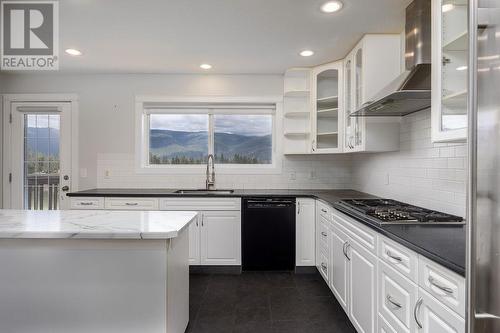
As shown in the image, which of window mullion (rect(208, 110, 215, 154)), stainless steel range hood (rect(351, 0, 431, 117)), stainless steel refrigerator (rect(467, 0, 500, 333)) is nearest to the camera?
stainless steel refrigerator (rect(467, 0, 500, 333))

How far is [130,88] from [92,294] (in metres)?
2.94

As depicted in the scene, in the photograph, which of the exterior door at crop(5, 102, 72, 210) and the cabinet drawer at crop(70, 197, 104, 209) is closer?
the cabinet drawer at crop(70, 197, 104, 209)

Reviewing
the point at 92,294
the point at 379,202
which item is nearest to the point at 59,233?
the point at 92,294

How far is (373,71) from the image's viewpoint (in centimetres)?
264

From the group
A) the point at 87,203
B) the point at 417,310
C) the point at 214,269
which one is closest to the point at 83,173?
the point at 87,203

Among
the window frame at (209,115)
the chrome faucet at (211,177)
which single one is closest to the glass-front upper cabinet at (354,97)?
the window frame at (209,115)

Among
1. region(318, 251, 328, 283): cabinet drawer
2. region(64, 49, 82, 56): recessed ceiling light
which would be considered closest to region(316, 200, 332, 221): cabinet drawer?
region(318, 251, 328, 283): cabinet drawer

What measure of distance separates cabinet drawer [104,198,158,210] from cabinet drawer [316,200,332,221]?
183 cm

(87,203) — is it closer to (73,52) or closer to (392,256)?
(73,52)

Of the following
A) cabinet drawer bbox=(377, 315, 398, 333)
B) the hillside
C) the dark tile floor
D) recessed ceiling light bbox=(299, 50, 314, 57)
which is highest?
recessed ceiling light bbox=(299, 50, 314, 57)

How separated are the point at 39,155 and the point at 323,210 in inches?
150

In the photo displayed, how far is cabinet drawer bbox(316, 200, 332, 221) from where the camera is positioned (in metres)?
2.70

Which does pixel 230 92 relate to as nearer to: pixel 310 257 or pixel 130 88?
pixel 130 88

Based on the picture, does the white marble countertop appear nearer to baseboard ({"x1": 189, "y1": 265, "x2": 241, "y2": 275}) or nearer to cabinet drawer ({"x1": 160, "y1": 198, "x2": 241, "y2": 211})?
cabinet drawer ({"x1": 160, "y1": 198, "x2": 241, "y2": 211})
